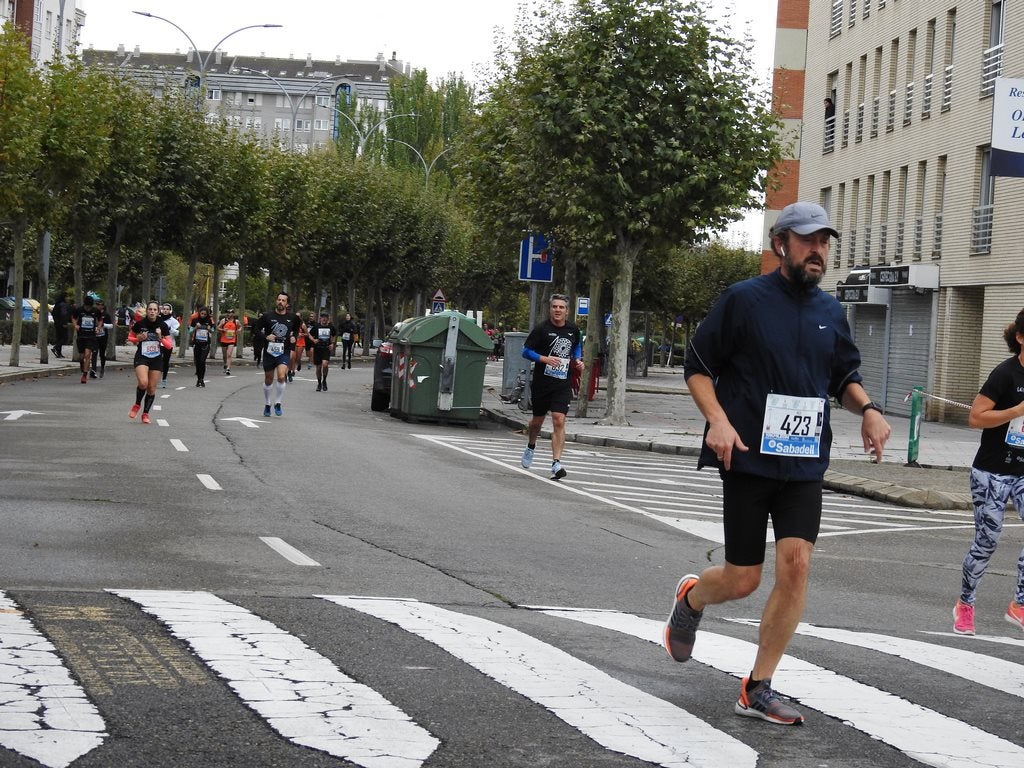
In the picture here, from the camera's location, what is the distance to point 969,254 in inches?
1442

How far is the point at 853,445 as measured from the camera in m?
28.0

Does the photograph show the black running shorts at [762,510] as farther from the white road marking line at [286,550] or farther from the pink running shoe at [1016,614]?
the white road marking line at [286,550]

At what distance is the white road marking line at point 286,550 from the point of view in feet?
33.6

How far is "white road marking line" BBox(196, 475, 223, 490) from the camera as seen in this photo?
49.1ft

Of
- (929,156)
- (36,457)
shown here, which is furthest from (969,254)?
(36,457)

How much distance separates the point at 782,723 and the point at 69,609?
347 cm

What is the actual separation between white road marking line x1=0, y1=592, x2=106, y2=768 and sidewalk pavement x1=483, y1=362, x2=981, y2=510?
13.6 m

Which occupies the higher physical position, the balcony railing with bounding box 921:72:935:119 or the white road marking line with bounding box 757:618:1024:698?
the balcony railing with bounding box 921:72:935:119

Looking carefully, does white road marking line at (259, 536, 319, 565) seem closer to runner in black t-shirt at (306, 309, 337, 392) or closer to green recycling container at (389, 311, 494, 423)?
green recycling container at (389, 311, 494, 423)

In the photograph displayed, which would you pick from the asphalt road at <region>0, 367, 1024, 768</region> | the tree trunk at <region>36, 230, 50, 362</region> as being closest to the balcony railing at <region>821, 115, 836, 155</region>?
the tree trunk at <region>36, 230, 50, 362</region>

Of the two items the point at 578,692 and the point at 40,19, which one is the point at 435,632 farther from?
the point at 40,19

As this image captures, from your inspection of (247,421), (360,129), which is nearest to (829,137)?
(247,421)

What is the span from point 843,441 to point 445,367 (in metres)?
7.02

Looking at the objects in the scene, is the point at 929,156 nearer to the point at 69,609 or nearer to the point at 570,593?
the point at 570,593
